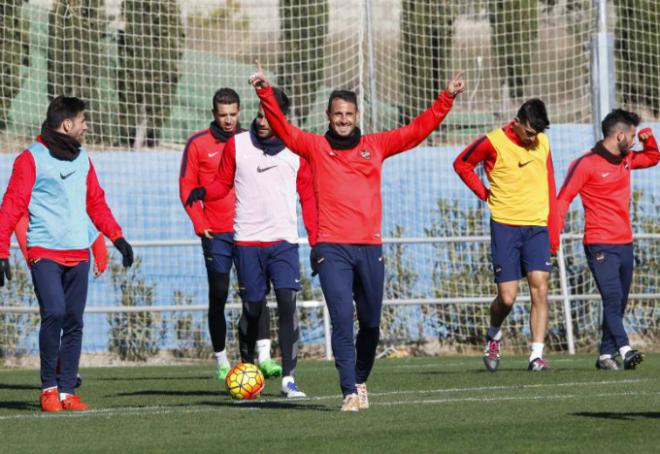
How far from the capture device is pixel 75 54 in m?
20.9

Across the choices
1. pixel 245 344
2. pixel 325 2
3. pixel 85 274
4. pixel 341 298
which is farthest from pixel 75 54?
pixel 341 298

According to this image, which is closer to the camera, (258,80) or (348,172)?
(258,80)

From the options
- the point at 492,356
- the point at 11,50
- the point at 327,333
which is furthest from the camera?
the point at 11,50

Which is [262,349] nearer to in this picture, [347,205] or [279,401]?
[279,401]

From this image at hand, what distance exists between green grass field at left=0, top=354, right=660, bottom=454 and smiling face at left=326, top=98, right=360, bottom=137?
1.70 m

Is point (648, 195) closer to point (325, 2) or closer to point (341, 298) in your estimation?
point (325, 2)

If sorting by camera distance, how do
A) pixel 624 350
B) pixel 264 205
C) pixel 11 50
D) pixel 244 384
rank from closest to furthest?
pixel 244 384 → pixel 264 205 → pixel 624 350 → pixel 11 50

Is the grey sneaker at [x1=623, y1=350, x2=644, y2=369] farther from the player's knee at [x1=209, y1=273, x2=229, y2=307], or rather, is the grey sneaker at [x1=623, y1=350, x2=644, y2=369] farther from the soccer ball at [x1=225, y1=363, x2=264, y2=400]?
the soccer ball at [x1=225, y1=363, x2=264, y2=400]

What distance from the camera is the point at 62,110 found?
10.3 m

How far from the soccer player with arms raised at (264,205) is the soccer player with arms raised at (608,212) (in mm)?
2832

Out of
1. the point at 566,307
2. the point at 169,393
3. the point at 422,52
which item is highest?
the point at 422,52

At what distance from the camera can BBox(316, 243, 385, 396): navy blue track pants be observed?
9398mm

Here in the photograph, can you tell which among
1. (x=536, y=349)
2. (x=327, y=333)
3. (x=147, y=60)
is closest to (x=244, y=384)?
(x=536, y=349)

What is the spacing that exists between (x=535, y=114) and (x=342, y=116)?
3879mm
